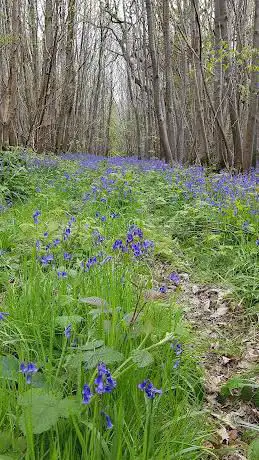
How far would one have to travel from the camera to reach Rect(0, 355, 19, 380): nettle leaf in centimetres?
153

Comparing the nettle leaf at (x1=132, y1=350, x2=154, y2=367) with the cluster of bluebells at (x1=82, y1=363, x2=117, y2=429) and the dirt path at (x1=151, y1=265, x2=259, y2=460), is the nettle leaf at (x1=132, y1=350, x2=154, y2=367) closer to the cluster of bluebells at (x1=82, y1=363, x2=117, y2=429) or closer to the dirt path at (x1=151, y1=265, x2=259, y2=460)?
the cluster of bluebells at (x1=82, y1=363, x2=117, y2=429)

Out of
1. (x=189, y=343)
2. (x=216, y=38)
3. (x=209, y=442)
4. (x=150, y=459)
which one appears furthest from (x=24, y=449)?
(x=216, y=38)

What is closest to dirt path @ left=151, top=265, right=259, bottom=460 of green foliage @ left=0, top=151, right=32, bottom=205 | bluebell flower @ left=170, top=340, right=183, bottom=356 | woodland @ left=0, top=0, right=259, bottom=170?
bluebell flower @ left=170, top=340, right=183, bottom=356

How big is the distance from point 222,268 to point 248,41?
1848cm

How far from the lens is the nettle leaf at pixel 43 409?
121 cm

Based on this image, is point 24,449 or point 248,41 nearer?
point 24,449

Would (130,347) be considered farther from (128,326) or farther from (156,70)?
(156,70)

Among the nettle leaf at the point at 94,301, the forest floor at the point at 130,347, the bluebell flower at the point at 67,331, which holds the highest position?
the nettle leaf at the point at 94,301

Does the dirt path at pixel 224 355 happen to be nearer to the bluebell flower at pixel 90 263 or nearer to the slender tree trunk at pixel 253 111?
the bluebell flower at pixel 90 263

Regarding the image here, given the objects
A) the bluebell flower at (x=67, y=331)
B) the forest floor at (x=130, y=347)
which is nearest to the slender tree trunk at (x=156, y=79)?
the forest floor at (x=130, y=347)

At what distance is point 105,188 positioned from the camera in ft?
20.5

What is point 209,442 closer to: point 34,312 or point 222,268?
point 34,312

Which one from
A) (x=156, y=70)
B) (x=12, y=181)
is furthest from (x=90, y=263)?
(x=156, y=70)

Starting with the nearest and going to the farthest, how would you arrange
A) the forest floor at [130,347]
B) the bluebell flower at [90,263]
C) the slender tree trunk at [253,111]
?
the forest floor at [130,347]
the bluebell flower at [90,263]
the slender tree trunk at [253,111]
